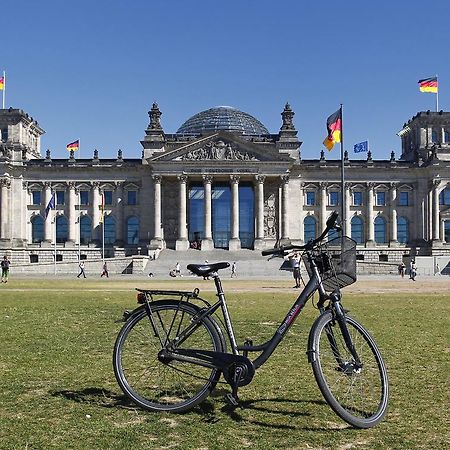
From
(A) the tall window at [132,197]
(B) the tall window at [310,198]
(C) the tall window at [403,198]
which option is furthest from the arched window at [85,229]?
(C) the tall window at [403,198]

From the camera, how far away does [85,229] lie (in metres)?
92.6

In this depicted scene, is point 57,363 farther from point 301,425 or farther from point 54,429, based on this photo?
point 301,425

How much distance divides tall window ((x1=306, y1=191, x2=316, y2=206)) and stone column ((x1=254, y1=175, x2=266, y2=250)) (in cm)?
932

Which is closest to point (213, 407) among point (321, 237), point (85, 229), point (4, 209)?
Answer: point (321, 237)

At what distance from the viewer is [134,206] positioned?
303ft

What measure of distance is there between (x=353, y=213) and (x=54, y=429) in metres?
89.8

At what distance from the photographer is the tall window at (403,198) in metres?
93.2

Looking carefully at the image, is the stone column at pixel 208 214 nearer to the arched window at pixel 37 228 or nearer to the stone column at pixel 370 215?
the stone column at pixel 370 215

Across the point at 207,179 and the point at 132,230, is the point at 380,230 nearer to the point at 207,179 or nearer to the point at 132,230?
the point at 207,179

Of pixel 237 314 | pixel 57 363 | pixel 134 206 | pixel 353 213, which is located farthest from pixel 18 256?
pixel 57 363

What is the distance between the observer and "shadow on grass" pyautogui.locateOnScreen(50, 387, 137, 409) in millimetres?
7500

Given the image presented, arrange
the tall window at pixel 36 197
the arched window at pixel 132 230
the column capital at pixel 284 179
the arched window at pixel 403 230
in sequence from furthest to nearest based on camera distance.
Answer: the arched window at pixel 403 230 → the tall window at pixel 36 197 → the arched window at pixel 132 230 → the column capital at pixel 284 179

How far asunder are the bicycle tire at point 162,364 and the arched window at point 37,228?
8881 centimetres

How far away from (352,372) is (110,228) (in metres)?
87.9
